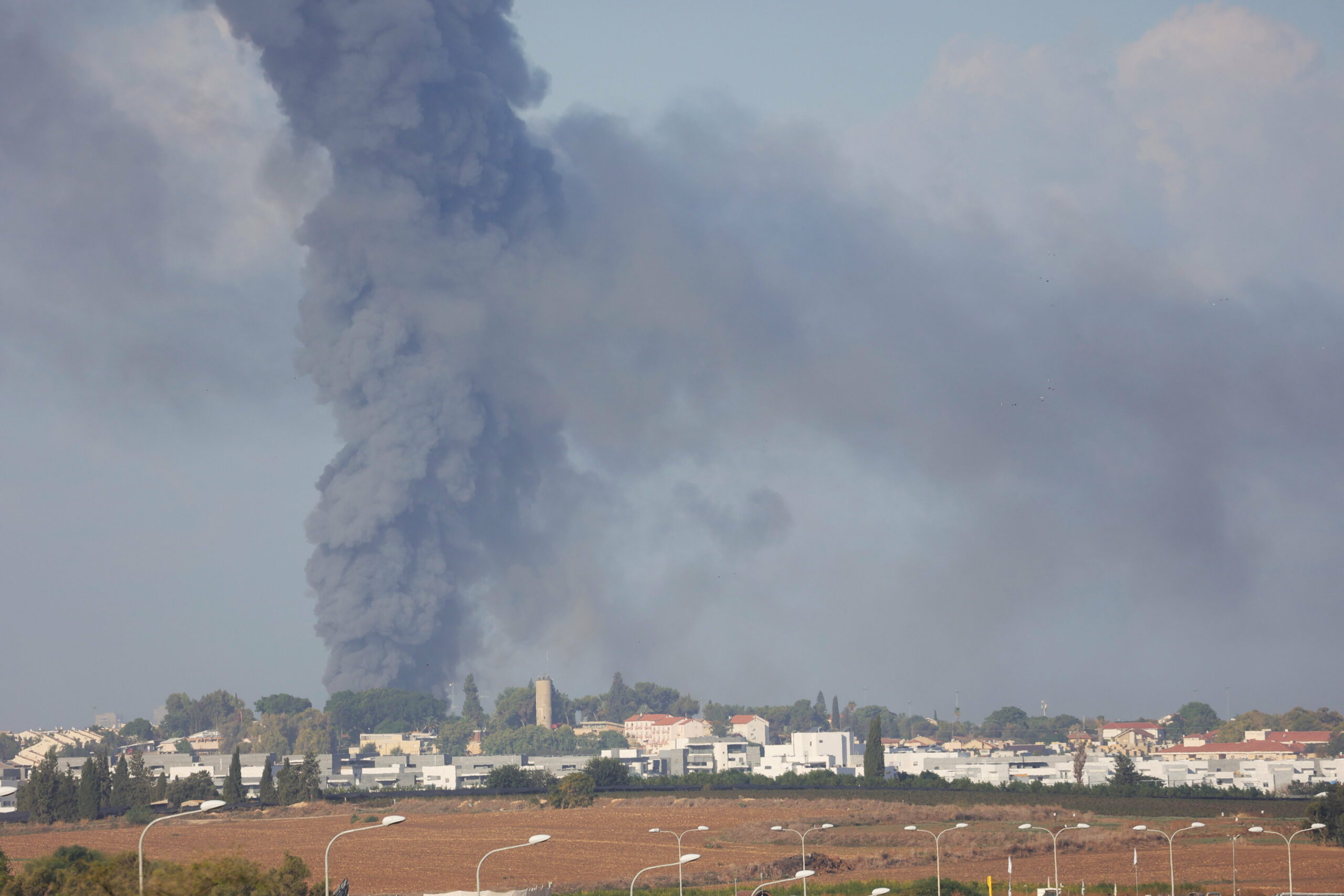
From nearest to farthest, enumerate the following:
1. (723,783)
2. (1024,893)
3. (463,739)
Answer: (1024,893) → (723,783) → (463,739)

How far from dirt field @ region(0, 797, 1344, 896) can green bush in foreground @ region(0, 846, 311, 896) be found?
46.7 feet

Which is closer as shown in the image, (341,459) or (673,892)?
(673,892)

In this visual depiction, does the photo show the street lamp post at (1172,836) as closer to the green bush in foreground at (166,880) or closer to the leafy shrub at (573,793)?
the green bush in foreground at (166,880)

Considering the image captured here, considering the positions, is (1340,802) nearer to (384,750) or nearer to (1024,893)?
(1024,893)

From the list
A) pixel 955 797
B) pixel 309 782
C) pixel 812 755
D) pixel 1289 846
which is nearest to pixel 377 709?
pixel 812 755

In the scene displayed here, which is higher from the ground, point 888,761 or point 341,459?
point 341,459

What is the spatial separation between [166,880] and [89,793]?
7646 centimetres

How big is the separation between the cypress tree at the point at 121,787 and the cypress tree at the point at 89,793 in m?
3.26

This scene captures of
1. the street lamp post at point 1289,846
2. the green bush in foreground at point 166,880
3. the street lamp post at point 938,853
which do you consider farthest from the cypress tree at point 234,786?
the street lamp post at point 1289,846

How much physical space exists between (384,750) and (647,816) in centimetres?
8370

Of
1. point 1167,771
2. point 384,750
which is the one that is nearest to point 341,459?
point 384,750

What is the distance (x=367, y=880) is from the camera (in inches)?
2515

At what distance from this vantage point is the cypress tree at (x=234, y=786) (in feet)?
358

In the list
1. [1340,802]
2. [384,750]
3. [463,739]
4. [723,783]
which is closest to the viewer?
[1340,802]
